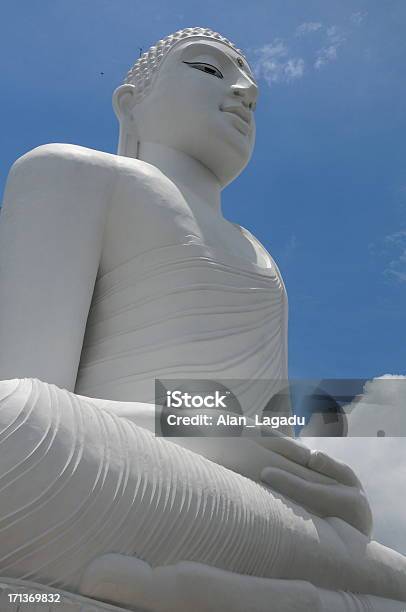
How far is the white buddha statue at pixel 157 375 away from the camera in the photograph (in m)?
2.28

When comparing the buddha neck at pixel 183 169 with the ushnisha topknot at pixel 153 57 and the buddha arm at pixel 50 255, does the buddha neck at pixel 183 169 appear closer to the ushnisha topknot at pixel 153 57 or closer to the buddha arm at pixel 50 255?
the ushnisha topknot at pixel 153 57

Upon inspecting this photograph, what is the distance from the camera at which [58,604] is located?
2.12m

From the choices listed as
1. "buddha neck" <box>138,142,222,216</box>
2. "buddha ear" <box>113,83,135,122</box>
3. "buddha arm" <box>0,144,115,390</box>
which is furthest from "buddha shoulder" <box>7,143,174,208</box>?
"buddha ear" <box>113,83,135,122</box>

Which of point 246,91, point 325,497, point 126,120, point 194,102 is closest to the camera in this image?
point 325,497

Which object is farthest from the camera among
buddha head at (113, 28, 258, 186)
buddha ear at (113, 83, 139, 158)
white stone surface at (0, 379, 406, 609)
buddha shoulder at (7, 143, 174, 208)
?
buddha ear at (113, 83, 139, 158)

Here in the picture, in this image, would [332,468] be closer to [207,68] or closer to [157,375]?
[157,375]

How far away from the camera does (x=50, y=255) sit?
141 inches

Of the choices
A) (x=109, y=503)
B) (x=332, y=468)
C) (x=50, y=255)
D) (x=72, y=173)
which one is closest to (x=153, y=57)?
(x=72, y=173)

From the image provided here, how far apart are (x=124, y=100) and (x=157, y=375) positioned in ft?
6.98

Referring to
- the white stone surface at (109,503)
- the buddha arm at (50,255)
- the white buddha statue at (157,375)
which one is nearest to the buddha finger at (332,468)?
the white buddha statue at (157,375)

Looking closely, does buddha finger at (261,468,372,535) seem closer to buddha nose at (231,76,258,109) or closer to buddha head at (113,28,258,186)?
buddha head at (113,28,258,186)

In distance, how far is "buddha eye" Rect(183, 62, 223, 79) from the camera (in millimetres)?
4797

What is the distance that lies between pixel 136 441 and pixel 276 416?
165 centimetres

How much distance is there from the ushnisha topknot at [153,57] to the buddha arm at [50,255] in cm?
102
